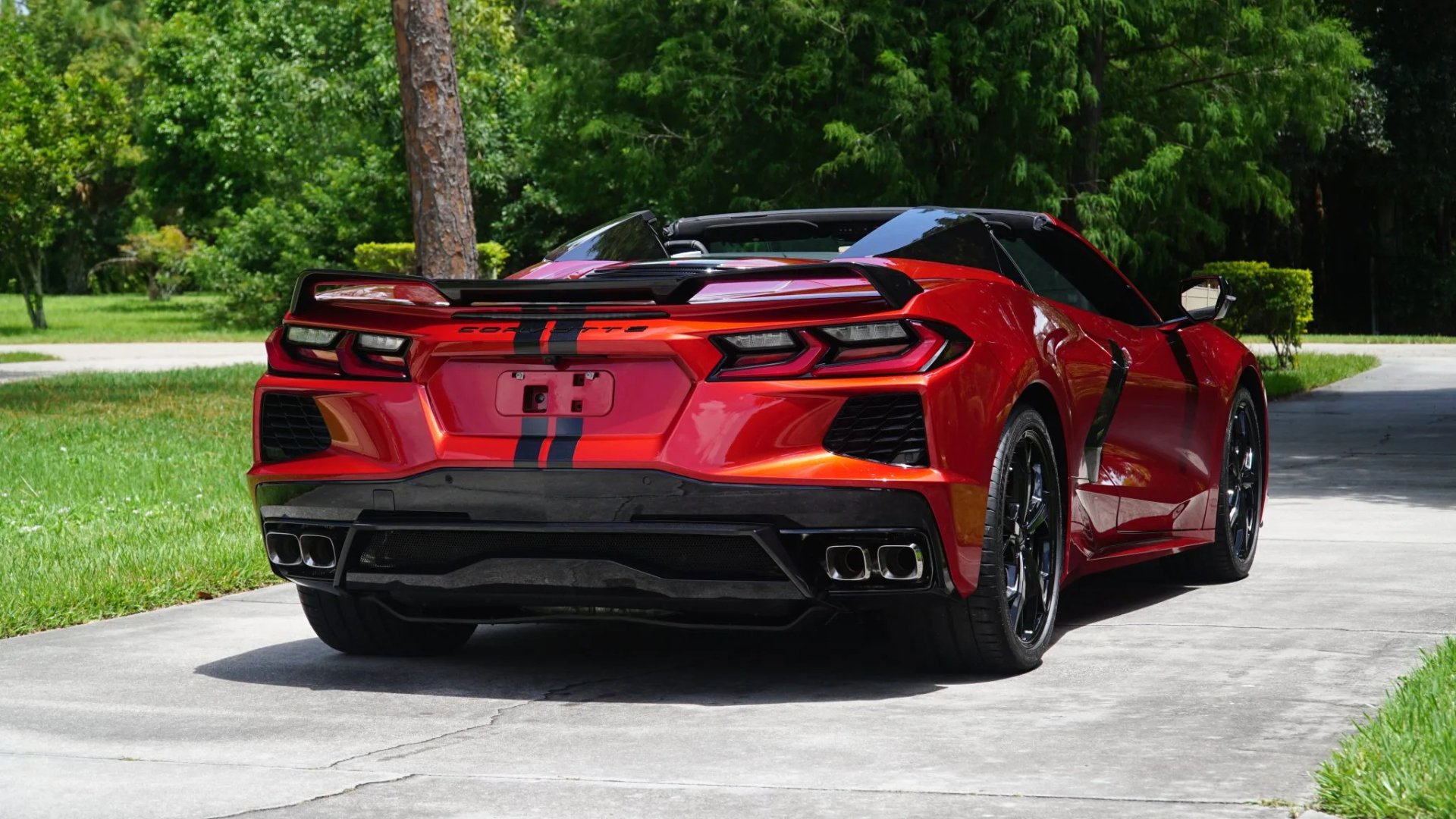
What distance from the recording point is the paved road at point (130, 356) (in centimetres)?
2388

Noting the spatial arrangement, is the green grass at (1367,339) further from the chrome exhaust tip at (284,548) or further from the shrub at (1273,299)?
the chrome exhaust tip at (284,548)

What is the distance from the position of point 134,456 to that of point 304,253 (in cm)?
2527

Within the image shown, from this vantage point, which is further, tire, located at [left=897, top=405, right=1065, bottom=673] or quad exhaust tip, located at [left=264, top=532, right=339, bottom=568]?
quad exhaust tip, located at [left=264, top=532, right=339, bottom=568]

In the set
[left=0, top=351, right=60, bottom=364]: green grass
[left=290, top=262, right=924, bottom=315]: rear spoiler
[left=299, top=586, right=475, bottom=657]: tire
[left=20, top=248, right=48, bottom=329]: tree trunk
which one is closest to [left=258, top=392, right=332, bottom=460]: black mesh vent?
[left=290, top=262, right=924, bottom=315]: rear spoiler

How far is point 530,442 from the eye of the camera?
519cm

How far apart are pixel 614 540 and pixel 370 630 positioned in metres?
1.28

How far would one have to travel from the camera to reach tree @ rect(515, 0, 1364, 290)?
2159 centimetres

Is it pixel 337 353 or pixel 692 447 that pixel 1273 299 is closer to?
pixel 337 353

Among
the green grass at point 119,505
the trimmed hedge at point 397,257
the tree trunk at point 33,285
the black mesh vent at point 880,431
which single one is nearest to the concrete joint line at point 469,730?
the black mesh vent at point 880,431

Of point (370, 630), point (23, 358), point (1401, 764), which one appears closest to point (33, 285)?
point (23, 358)

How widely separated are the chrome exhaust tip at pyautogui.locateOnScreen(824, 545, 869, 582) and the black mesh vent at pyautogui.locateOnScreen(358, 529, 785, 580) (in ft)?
0.43

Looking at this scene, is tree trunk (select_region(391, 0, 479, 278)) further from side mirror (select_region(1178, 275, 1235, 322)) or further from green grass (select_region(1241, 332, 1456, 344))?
green grass (select_region(1241, 332, 1456, 344))

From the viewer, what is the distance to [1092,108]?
2277 centimetres

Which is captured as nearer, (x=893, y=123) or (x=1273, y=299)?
(x=893, y=123)
